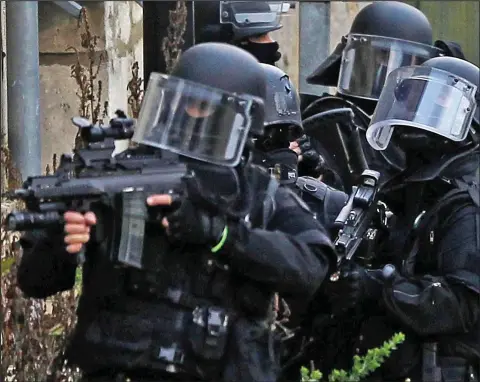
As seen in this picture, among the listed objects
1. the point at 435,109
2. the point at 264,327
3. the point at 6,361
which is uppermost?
the point at 435,109

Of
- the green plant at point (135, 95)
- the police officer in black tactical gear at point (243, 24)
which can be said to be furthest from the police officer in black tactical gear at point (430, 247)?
the police officer in black tactical gear at point (243, 24)

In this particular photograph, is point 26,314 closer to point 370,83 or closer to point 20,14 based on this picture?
point 20,14

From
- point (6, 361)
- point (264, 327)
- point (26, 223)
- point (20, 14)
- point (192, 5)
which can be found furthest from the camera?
point (192, 5)

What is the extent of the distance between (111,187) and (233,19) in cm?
459

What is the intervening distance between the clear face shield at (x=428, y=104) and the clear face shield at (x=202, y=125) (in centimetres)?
123

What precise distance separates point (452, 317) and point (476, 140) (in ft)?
2.38

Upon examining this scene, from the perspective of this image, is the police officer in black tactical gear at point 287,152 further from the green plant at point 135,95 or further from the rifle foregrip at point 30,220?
the rifle foregrip at point 30,220

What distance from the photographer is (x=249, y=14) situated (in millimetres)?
8539

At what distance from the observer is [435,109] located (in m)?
5.43

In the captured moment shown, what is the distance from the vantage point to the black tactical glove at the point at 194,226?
4.03 m

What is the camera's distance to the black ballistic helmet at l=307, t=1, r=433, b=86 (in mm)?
7395

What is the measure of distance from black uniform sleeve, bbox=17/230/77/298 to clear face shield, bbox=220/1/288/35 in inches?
172

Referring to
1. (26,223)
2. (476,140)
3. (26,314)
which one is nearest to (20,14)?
(26,314)

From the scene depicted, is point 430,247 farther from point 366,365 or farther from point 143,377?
point 143,377
